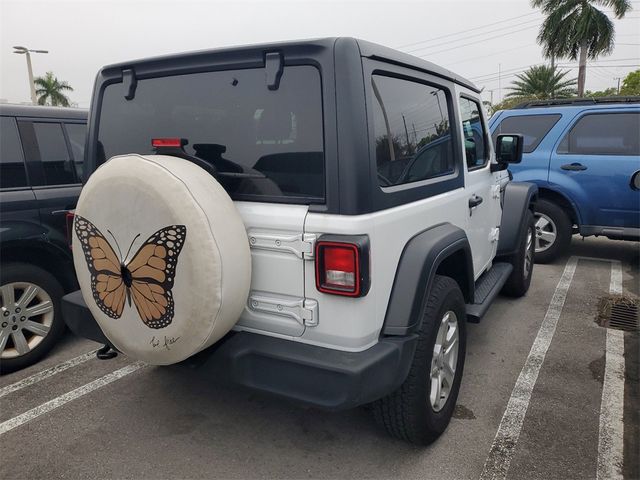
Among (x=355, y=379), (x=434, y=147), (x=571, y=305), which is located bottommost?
(x=571, y=305)

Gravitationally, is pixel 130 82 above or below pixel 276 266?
above

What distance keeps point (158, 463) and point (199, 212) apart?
1.40m

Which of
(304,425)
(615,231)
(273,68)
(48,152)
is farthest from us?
(615,231)

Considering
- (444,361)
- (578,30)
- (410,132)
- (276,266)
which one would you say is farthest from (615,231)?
(578,30)

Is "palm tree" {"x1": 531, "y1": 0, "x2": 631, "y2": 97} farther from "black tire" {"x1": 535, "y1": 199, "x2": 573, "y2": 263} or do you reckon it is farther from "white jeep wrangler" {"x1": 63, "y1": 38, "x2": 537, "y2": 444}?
"white jeep wrangler" {"x1": 63, "y1": 38, "x2": 537, "y2": 444}

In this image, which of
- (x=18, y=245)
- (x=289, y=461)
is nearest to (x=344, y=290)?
(x=289, y=461)

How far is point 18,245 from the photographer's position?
133 inches

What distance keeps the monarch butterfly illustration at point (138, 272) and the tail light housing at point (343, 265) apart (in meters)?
0.57

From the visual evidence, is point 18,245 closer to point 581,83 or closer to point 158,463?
point 158,463

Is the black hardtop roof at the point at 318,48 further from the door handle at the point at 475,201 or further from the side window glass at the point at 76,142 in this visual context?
the side window glass at the point at 76,142

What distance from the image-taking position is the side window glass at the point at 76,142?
388 centimetres

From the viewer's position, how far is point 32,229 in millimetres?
3455

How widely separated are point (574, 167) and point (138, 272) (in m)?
5.46

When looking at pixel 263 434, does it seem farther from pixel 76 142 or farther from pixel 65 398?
pixel 76 142
